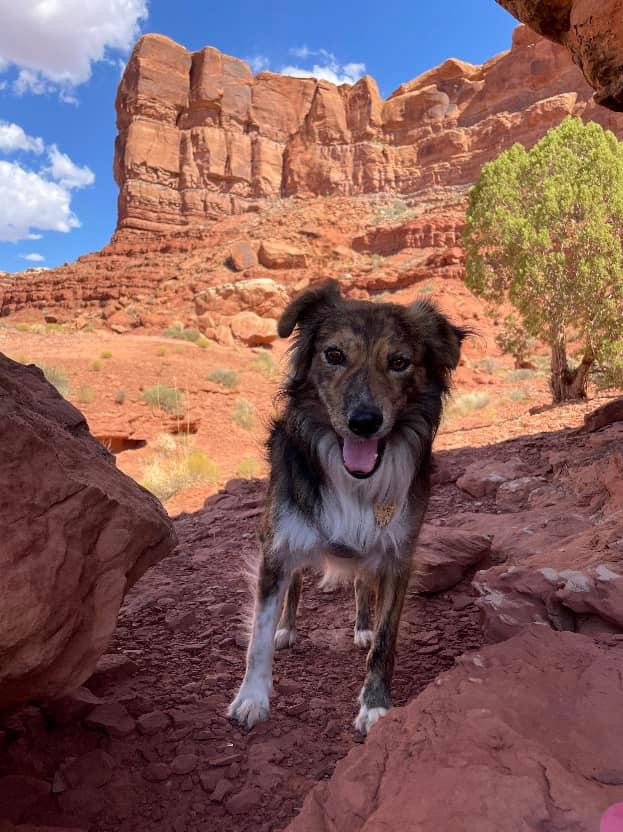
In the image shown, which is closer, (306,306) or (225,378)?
(306,306)

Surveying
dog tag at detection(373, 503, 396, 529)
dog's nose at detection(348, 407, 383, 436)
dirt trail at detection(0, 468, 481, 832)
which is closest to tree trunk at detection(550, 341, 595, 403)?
dirt trail at detection(0, 468, 481, 832)

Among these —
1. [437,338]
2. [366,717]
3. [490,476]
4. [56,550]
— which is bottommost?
[366,717]

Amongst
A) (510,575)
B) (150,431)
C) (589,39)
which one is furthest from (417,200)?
(510,575)

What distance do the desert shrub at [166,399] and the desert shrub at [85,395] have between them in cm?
152

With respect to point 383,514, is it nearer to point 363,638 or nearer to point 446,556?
point 363,638

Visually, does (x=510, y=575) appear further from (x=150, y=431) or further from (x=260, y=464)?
(x=150, y=431)

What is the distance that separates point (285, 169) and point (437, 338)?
8330cm

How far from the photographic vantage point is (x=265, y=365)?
26219 millimetres

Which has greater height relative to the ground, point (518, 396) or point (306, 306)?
point (306, 306)

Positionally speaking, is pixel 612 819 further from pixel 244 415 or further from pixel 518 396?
pixel 518 396

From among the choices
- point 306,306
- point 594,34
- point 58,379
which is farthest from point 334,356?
point 58,379

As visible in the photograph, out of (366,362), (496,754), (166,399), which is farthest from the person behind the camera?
(166,399)

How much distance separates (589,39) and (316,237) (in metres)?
53.4

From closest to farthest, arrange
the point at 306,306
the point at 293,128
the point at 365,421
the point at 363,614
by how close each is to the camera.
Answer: the point at 365,421 → the point at 306,306 → the point at 363,614 → the point at 293,128
